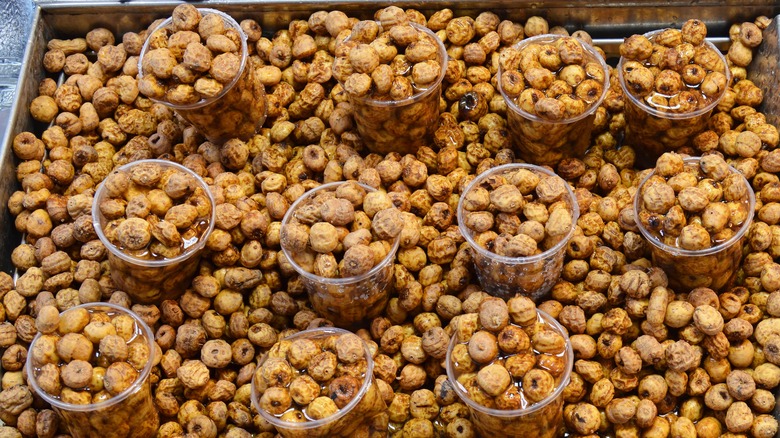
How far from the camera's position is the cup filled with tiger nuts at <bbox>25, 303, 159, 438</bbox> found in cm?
215

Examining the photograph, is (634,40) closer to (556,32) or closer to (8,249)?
(556,32)

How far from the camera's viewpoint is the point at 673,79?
8.21 feet

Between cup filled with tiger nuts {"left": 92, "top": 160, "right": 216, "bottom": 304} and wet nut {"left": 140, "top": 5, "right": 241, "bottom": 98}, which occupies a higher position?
wet nut {"left": 140, "top": 5, "right": 241, "bottom": 98}

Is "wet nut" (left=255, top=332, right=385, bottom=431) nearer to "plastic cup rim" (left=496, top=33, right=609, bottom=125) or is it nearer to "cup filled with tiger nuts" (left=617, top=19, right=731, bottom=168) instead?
"plastic cup rim" (left=496, top=33, right=609, bottom=125)

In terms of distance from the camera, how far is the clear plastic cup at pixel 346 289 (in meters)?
2.28

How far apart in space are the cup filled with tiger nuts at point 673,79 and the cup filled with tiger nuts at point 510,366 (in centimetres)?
73

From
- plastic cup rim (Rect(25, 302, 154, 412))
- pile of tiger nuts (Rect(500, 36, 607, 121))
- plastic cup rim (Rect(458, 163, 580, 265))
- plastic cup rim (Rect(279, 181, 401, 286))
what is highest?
pile of tiger nuts (Rect(500, 36, 607, 121))

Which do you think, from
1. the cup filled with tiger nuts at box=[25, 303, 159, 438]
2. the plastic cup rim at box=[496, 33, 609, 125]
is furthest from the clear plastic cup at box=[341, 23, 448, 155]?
the cup filled with tiger nuts at box=[25, 303, 159, 438]

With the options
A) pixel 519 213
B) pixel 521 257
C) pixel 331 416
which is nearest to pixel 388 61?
pixel 519 213

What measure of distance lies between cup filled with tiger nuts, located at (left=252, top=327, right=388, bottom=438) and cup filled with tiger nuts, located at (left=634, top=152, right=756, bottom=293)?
31.3 inches

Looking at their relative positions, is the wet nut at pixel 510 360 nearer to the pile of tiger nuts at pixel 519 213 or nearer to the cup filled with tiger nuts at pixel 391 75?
the pile of tiger nuts at pixel 519 213

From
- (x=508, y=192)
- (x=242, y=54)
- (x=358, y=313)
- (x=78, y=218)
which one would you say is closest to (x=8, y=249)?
(x=78, y=218)

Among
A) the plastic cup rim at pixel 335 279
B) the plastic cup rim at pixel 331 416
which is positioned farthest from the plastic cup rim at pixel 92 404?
the plastic cup rim at pixel 335 279

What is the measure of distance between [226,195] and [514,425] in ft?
3.36
